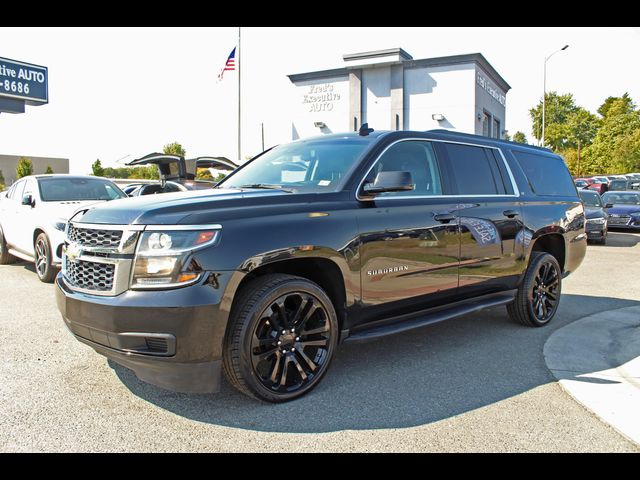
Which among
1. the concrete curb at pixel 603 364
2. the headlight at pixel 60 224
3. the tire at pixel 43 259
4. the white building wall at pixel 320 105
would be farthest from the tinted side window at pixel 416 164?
the white building wall at pixel 320 105

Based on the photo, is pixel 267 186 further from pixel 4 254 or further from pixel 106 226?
pixel 4 254

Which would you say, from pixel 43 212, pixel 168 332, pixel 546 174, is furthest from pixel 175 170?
pixel 168 332

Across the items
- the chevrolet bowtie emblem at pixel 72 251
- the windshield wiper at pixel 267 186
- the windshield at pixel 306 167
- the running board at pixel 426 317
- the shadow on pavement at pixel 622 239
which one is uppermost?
the windshield at pixel 306 167

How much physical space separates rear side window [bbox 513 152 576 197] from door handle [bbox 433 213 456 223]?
1657 mm

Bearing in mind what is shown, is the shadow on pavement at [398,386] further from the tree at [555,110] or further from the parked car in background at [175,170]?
the tree at [555,110]

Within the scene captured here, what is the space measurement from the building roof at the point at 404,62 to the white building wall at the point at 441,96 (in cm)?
30

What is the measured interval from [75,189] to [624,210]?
16237 mm

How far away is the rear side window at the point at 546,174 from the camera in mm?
5801

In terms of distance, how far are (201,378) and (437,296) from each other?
7.07 ft

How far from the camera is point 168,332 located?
10.0ft

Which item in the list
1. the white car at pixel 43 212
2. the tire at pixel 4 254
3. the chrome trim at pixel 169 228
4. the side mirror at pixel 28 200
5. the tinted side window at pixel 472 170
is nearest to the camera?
the chrome trim at pixel 169 228

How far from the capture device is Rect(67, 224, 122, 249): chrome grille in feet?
10.7

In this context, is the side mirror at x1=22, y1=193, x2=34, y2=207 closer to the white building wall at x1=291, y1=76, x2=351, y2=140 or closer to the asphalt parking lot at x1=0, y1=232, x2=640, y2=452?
the asphalt parking lot at x1=0, y1=232, x2=640, y2=452
